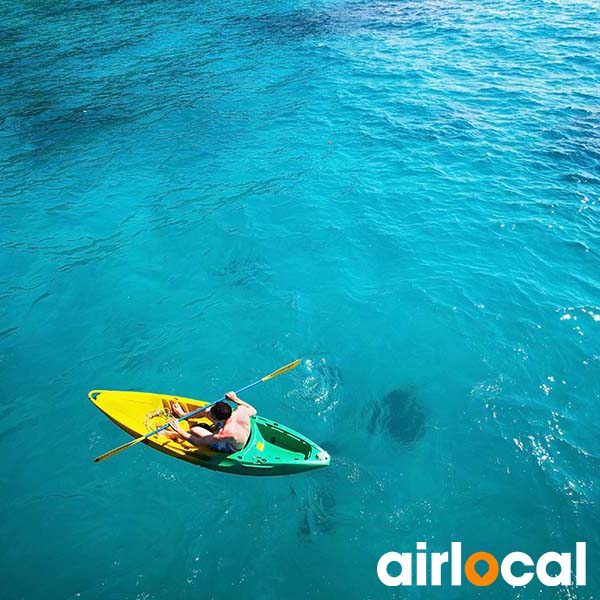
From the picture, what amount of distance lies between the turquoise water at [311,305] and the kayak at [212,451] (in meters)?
0.59

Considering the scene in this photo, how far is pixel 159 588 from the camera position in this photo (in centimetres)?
934

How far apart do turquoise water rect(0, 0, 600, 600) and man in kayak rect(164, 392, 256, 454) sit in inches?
42.4

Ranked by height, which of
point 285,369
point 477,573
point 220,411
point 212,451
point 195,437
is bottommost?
point 477,573

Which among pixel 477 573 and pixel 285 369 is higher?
pixel 285 369

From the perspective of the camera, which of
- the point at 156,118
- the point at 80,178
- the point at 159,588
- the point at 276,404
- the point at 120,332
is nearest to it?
the point at 159,588

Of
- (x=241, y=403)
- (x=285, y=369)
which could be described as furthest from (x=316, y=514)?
(x=285, y=369)

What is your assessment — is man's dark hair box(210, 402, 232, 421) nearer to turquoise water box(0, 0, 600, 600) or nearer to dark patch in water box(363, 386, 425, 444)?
turquoise water box(0, 0, 600, 600)

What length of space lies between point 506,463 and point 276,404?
5851mm

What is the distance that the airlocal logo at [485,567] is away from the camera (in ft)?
30.7

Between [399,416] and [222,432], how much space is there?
4.77 m

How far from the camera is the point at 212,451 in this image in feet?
34.4

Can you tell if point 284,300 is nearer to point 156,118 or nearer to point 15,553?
point 15,553

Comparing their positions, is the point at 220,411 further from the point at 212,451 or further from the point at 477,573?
the point at 477,573

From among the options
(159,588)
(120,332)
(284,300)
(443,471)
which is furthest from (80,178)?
(443,471)
